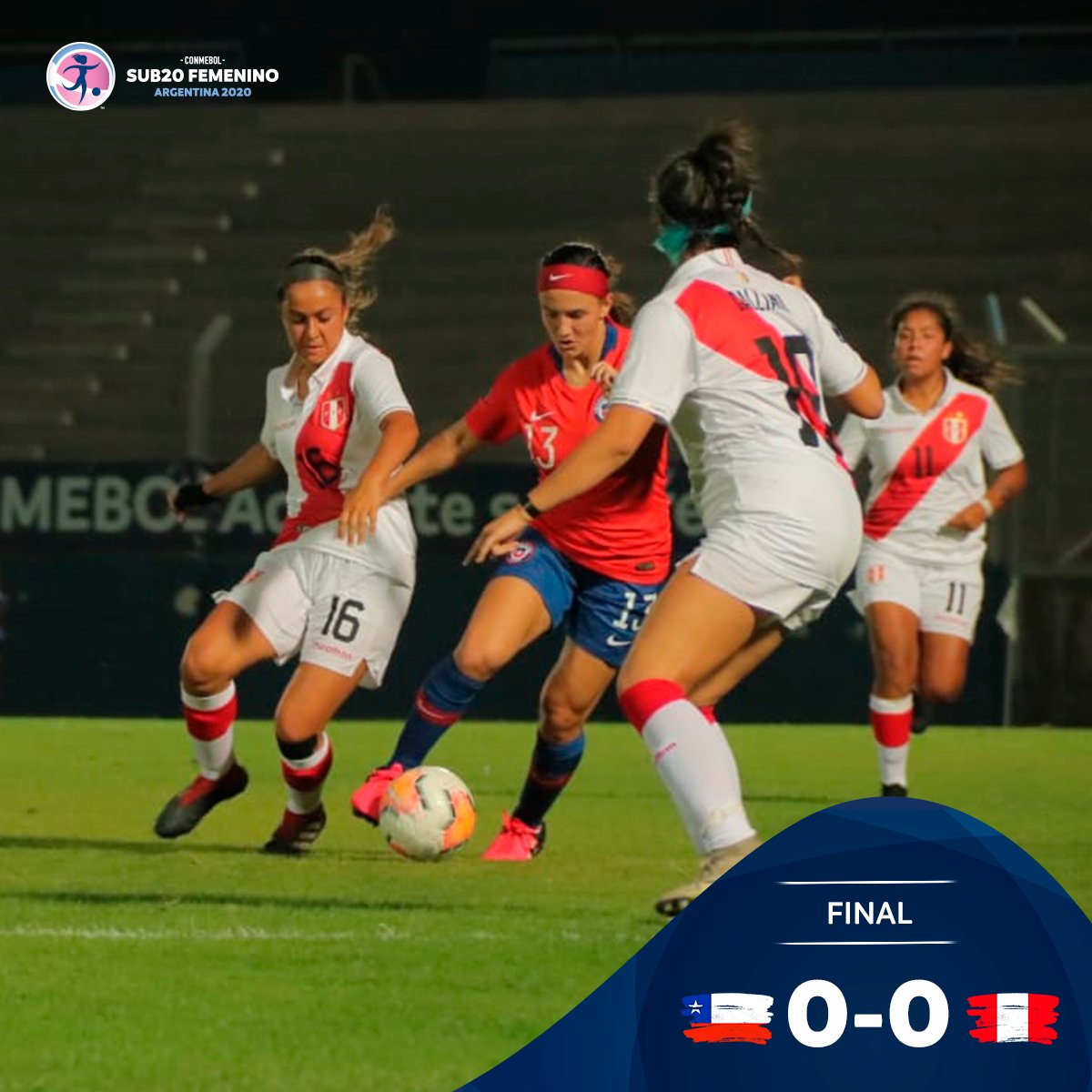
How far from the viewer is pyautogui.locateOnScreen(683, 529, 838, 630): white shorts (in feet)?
20.5

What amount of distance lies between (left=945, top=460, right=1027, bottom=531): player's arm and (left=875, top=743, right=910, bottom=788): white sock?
1.01 meters

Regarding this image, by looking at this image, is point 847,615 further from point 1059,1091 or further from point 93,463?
point 1059,1091

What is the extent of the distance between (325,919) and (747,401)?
1.81 meters

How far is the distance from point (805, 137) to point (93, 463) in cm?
1037

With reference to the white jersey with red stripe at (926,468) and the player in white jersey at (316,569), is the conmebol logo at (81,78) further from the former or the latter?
the player in white jersey at (316,569)

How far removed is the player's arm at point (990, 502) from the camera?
1115 cm

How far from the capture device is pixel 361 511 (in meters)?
7.86

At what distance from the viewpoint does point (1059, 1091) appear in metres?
4.25

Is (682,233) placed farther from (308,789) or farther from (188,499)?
(188,499)

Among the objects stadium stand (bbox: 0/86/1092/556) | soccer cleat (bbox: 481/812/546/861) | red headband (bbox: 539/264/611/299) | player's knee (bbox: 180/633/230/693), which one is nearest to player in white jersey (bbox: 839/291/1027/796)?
soccer cleat (bbox: 481/812/546/861)

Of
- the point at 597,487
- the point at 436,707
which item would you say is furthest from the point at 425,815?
the point at 597,487

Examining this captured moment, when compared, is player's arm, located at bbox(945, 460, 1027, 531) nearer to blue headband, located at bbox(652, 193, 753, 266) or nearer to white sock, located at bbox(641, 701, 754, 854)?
blue headband, located at bbox(652, 193, 753, 266)

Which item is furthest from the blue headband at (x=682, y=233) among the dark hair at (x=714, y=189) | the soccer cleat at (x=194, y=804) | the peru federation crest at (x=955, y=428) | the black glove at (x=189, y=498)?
the peru federation crest at (x=955, y=428)

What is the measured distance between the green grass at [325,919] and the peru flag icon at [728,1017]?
61cm
